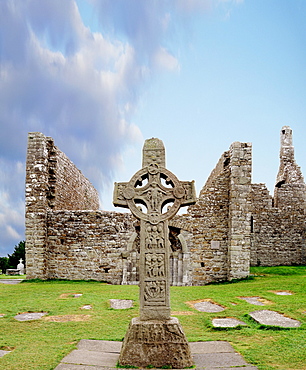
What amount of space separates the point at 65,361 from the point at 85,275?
31.9 ft

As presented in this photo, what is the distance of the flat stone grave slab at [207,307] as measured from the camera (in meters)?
7.79

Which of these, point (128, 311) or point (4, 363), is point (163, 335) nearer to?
point (4, 363)

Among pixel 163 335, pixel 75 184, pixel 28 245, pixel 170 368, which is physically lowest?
pixel 170 368

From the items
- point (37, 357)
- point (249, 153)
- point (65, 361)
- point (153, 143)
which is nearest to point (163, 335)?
point (65, 361)

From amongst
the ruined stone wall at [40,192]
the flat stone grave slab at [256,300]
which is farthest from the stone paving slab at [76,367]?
the ruined stone wall at [40,192]

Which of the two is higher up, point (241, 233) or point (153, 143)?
point (153, 143)

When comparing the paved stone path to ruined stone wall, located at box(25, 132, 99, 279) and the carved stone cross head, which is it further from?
ruined stone wall, located at box(25, 132, 99, 279)

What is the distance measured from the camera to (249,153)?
13.6 m

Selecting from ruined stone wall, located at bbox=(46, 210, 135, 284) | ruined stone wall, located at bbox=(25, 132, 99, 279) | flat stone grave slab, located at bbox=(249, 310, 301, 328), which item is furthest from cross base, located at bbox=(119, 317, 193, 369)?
ruined stone wall, located at bbox=(25, 132, 99, 279)

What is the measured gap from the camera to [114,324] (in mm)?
6570

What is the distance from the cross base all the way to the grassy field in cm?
80

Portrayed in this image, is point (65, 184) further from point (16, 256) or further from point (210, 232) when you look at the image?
point (16, 256)

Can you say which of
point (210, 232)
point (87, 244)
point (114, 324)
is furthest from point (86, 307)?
point (210, 232)

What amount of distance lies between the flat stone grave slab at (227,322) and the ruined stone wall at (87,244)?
715cm
